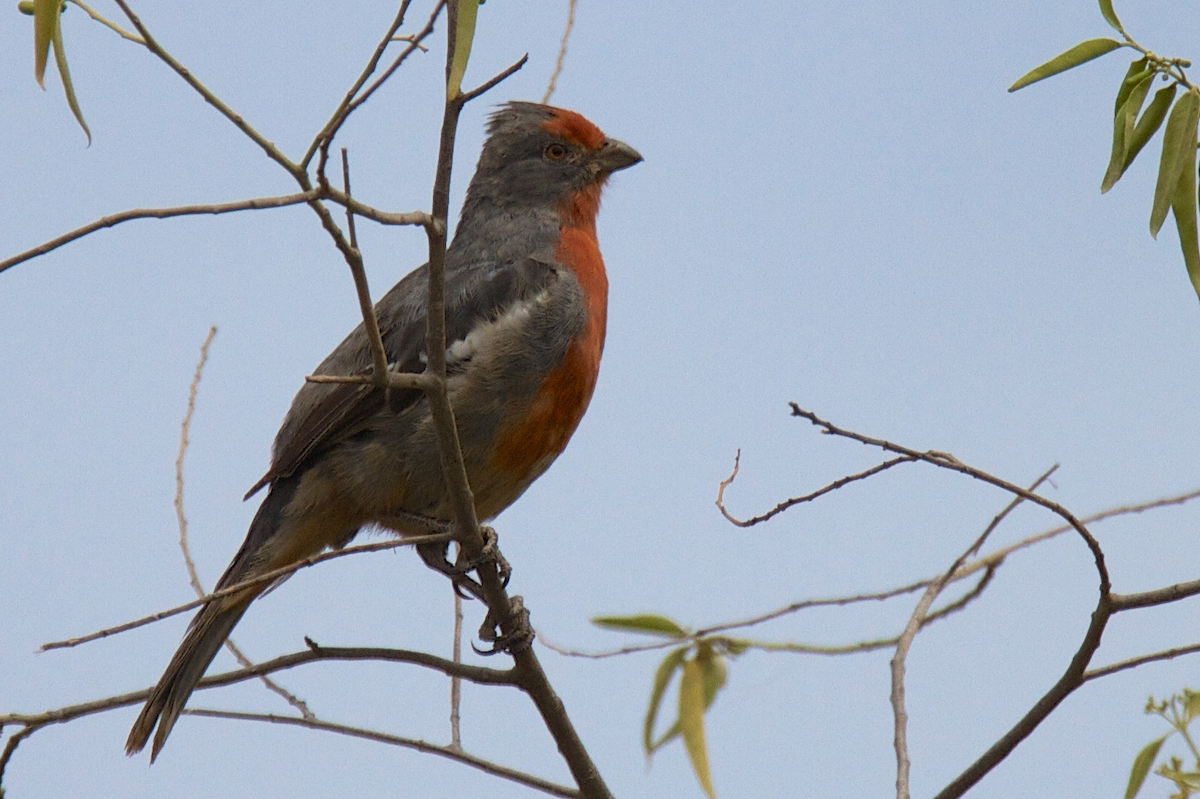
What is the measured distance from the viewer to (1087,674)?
3057mm

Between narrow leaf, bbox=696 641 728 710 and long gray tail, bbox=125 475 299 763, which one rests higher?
long gray tail, bbox=125 475 299 763

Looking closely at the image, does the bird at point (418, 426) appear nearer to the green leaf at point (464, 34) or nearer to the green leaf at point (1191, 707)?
the green leaf at point (464, 34)

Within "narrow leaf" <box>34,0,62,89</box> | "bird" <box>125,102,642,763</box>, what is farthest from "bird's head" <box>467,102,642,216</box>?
"narrow leaf" <box>34,0,62,89</box>

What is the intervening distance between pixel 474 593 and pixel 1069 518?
2.43 meters

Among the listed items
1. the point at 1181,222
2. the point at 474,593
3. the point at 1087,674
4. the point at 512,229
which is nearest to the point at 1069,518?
the point at 1087,674

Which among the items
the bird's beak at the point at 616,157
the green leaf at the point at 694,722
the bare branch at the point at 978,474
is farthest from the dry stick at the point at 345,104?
the bird's beak at the point at 616,157

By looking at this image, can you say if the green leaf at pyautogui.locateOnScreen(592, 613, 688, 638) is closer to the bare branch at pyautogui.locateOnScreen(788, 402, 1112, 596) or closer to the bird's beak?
the bare branch at pyautogui.locateOnScreen(788, 402, 1112, 596)

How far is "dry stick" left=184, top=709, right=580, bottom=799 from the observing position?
12.5ft

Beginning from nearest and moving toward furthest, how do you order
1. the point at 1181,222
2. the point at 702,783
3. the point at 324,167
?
the point at 324,167 → the point at 1181,222 → the point at 702,783

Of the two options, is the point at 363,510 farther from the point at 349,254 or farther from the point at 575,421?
the point at 349,254

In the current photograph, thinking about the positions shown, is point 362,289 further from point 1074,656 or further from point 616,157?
point 616,157

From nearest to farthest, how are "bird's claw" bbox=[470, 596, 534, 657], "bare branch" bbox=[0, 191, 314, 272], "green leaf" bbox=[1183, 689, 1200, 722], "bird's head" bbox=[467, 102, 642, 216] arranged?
1. "bare branch" bbox=[0, 191, 314, 272]
2. "green leaf" bbox=[1183, 689, 1200, 722]
3. "bird's claw" bbox=[470, 596, 534, 657]
4. "bird's head" bbox=[467, 102, 642, 216]

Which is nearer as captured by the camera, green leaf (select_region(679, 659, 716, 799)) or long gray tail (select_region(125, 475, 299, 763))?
green leaf (select_region(679, 659, 716, 799))

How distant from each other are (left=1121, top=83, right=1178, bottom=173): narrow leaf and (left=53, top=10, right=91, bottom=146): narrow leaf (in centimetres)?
233
